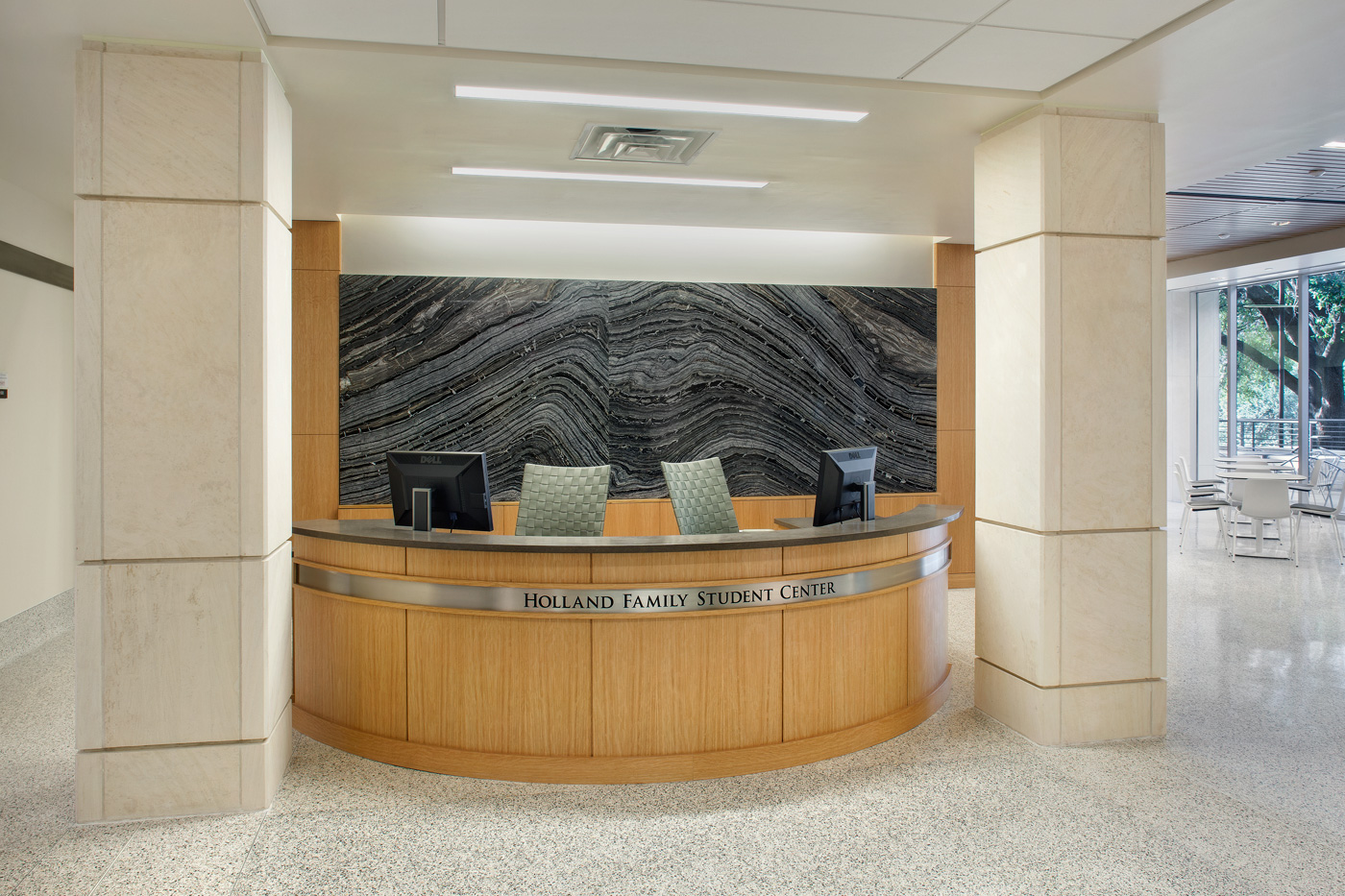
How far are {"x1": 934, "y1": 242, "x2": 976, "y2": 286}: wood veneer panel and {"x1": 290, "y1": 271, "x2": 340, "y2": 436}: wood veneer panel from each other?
16.9ft

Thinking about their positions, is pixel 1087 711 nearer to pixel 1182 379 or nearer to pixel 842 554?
pixel 842 554

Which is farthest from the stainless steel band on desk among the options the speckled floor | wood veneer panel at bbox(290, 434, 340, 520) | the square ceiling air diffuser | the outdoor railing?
the outdoor railing

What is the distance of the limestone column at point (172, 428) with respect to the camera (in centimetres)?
318

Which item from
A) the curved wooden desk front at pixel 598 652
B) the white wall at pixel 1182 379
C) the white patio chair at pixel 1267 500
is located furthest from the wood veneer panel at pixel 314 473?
the white wall at pixel 1182 379

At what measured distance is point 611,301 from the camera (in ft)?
22.4

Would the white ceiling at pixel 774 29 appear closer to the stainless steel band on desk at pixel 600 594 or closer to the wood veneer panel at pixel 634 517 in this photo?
the stainless steel band on desk at pixel 600 594

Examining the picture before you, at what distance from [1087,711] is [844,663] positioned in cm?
121

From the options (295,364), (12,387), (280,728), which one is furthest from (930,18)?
(12,387)

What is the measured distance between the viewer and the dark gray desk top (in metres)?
3.47

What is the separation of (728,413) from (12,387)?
518 centimetres

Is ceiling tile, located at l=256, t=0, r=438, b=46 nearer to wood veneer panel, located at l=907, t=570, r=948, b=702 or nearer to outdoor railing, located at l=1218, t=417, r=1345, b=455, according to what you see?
wood veneer panel, located at l=907, t=570, r=948, b=702

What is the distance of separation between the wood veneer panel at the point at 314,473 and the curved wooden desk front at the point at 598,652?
2.83 metres

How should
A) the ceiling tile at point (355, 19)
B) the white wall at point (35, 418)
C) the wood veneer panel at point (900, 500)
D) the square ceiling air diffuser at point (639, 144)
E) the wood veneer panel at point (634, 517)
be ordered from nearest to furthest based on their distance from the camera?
1. the ceiling tile at point (355, 19)
2. the square ceiling air diffuser at point (639, 144)
3. the white wall at point (35, 418)
4. the wood veneer panel at point (634, 517)
5. the wood veneer panel at point (900, 500)

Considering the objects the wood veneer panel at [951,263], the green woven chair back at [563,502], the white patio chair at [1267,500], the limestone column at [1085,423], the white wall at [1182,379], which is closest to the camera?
the limestone column at [1085,423]
